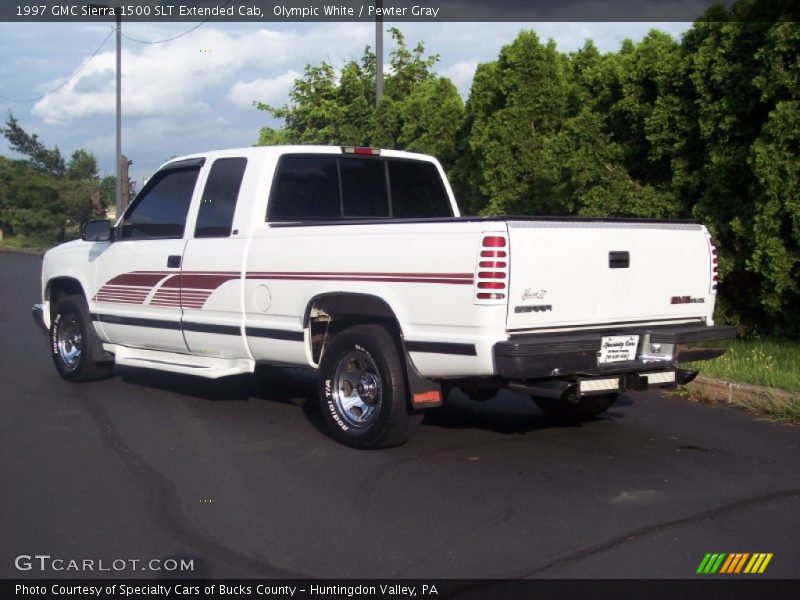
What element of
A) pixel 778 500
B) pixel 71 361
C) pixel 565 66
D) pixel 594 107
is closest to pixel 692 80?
pixel 594 107

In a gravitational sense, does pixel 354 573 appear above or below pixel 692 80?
below

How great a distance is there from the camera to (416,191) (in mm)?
8500

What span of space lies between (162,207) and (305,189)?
152 cm

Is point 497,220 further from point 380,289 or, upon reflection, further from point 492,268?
point 380,289

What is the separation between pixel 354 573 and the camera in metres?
4.39

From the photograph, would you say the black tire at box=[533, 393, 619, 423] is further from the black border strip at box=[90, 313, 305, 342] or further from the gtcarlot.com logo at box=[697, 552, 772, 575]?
the gtcarlot.com logo at box=[697, 552, 772, 575]

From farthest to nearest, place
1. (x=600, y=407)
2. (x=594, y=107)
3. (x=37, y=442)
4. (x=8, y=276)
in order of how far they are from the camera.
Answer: (x=8, y=276), (x=594, y=107), (x=600, y=407), (x=37, y=442)

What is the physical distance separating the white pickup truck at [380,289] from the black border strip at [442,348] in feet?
0.04

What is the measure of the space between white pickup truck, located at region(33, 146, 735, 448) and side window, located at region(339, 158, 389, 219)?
12mm

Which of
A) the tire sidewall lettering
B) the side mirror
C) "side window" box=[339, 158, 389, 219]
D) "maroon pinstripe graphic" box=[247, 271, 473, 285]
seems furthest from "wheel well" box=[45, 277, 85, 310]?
"side window" box=[339, 158, 389, 219]

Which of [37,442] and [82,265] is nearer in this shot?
[37,442]

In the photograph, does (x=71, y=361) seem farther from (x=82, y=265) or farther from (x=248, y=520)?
(x=248, y=520)

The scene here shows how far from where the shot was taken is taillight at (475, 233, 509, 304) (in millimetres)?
5645
